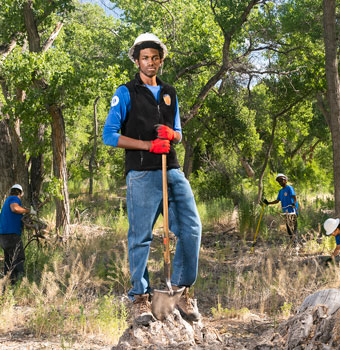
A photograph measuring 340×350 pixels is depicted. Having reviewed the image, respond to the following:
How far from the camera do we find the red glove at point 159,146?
3.78 m

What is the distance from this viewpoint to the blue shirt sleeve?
3824mm

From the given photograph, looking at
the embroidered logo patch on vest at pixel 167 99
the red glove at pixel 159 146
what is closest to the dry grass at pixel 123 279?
the red glove at pixel 159 146

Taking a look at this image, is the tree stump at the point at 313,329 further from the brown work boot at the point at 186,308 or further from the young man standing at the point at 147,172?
the young man standing at the point at 147,172

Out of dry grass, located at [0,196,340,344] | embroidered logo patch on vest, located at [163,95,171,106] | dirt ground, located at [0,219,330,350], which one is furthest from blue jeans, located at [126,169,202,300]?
dry grass, located at [0,196,340,344]

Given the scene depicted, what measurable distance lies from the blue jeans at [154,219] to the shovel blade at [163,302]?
97mm

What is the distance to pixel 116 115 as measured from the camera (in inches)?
151

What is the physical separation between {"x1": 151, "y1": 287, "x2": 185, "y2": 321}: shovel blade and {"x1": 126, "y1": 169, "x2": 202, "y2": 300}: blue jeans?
0.10 metres

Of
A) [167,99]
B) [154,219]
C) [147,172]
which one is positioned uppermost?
[167,99]

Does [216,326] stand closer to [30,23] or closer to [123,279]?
[123,279]

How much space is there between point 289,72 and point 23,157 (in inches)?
292

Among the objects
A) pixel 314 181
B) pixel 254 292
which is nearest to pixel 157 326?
pixel 254 292

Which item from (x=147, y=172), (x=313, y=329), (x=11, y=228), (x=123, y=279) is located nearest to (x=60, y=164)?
(x=11, y=228)

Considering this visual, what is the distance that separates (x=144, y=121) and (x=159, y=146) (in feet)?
0.81

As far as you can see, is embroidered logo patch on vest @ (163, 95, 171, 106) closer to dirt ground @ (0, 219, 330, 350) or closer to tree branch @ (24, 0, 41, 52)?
dirt ground @ (0, 219, 330, 350)
